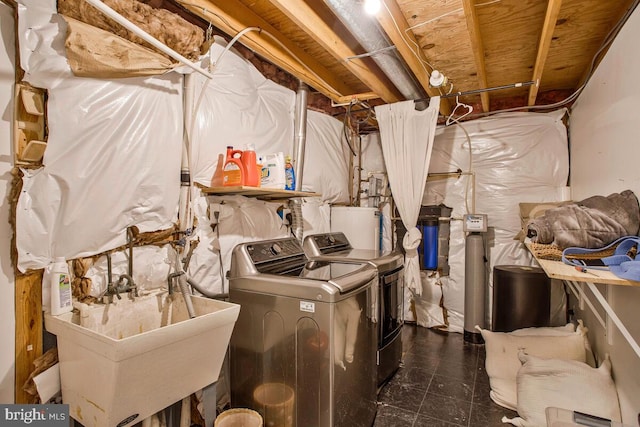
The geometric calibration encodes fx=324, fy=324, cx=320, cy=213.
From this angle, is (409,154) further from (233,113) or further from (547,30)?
(233,113)

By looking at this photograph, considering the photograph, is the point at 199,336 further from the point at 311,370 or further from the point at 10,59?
the point at 10,59

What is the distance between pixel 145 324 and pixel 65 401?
391mm

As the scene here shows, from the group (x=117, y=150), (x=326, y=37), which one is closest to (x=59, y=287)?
(x=117, y=150)

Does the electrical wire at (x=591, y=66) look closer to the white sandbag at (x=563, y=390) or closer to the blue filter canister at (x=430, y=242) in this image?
the blue filter canister at (x=430, y=242)

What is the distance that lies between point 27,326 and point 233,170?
1148 millimetres

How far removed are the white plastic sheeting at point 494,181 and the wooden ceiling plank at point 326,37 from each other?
50.6 inches

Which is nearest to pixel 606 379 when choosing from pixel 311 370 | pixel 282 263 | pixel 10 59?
pixel 311 370

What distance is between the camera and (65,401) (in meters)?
1.27

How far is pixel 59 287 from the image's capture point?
4.17ft

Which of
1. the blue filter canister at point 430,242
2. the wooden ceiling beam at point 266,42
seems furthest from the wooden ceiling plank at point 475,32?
the blue filter canister at point 430,242

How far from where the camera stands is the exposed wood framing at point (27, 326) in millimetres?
1221

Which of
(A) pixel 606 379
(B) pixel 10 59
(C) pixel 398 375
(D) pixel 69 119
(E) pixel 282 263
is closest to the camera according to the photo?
(B) pixel 10 59

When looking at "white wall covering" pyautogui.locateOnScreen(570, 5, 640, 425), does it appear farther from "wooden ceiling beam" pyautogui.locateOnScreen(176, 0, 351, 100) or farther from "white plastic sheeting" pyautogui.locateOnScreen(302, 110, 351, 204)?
"white plastic sheeting" pyautogui.locateOnScreen(302, 110, 351, 204)

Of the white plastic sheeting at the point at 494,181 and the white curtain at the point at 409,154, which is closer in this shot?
the white curtain at the point at 409,154
